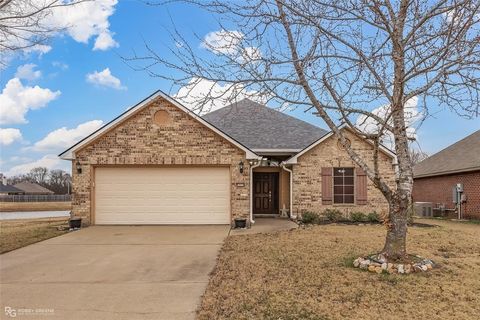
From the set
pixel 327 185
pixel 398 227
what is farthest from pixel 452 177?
pixel 398 227

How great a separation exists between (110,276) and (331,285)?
3697 millimetres

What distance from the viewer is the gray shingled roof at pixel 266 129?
711 inches

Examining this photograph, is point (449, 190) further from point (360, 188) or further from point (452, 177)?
point (360, 188)

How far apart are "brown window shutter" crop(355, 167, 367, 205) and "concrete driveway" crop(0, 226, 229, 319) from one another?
7062 millimetres

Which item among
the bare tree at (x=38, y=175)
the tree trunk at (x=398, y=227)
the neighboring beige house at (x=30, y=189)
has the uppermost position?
the bare tree at (x=38, y=175)

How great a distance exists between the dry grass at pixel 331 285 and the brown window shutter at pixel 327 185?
6.48 m

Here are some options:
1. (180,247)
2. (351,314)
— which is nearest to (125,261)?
(180,247)

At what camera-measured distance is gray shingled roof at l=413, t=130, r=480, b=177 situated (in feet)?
64.8

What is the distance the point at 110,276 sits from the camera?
705cm

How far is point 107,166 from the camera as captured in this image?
46.1 feet
